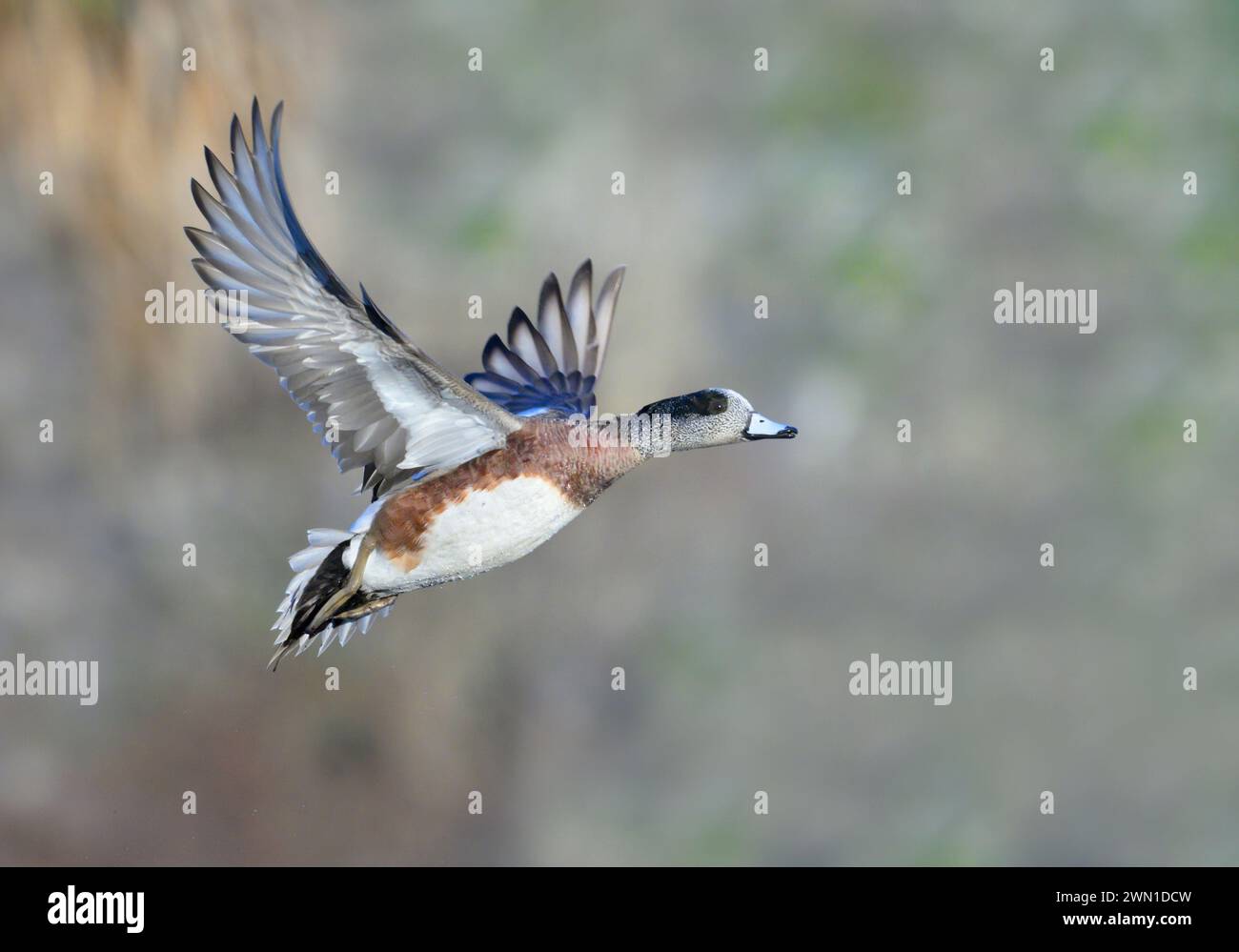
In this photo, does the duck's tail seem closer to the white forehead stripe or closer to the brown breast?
the brown breast

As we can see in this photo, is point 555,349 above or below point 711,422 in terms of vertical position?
above

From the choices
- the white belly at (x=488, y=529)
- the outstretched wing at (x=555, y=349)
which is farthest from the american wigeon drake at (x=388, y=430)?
the outstretched wing at (x=555, y=349)

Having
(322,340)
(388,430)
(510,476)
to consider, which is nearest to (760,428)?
(510,476)

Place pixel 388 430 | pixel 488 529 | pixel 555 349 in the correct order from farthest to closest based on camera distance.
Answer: pixel 555 349
pixel 388 430
pixel 488 529

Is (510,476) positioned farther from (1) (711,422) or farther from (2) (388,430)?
(1) (711,422)

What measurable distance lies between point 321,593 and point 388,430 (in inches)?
13.0

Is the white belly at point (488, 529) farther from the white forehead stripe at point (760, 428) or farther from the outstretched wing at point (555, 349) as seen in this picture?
the outstretched wing at point (555, 349)

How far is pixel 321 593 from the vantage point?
269 cm

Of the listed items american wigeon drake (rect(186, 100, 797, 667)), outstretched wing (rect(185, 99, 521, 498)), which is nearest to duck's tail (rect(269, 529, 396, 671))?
american wigeon drake (rect(186, 100, 797, 667))

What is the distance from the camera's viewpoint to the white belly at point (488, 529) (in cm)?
253

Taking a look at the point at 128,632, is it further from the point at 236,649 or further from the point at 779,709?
the point at 779,709

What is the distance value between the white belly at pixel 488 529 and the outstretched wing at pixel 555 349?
682 millimetres

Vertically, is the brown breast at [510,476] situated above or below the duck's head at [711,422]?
below

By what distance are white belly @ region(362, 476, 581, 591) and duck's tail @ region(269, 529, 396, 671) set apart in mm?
97
